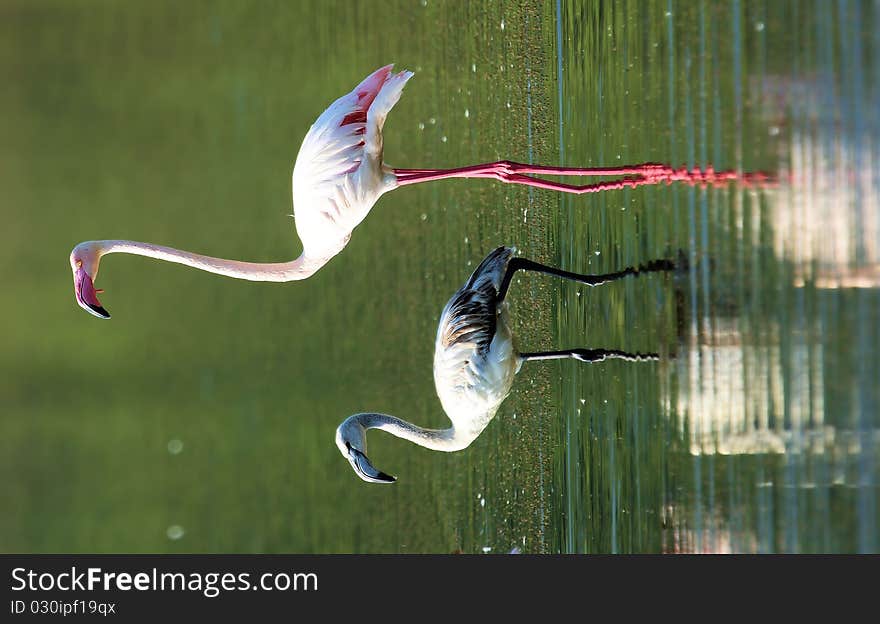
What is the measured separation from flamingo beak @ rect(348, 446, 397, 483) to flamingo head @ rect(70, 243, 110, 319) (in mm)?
382

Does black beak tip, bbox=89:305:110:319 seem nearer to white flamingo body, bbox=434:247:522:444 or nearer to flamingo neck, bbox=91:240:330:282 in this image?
flamingo neck, bbox=91:240:330:282

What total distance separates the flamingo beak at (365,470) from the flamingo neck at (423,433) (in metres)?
0.12

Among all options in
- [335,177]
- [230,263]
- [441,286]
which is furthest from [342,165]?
[441,286]

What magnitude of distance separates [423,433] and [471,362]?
16 centimetres

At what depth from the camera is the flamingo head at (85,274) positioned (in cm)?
145

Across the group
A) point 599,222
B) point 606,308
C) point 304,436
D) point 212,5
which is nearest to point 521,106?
point 599,222

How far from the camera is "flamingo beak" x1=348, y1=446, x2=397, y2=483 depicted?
1.30 metres

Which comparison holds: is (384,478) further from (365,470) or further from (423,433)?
(423,433)

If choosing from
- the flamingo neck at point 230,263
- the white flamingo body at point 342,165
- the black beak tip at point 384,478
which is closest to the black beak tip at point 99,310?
the flamingo neck at point 230,263

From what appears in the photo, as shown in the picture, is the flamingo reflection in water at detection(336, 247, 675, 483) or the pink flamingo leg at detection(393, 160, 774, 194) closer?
the pink flamingo leg at detection(393, 160, 774, 194)

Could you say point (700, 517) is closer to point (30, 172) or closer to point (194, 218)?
point (194, 218)

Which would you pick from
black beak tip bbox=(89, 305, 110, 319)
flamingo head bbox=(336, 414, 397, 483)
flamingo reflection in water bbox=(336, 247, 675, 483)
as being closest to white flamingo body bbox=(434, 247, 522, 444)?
flamingo reflection in water bbox=(336, 247, 675, 483)

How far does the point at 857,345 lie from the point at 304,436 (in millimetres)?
2484

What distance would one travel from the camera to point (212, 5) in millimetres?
3820
